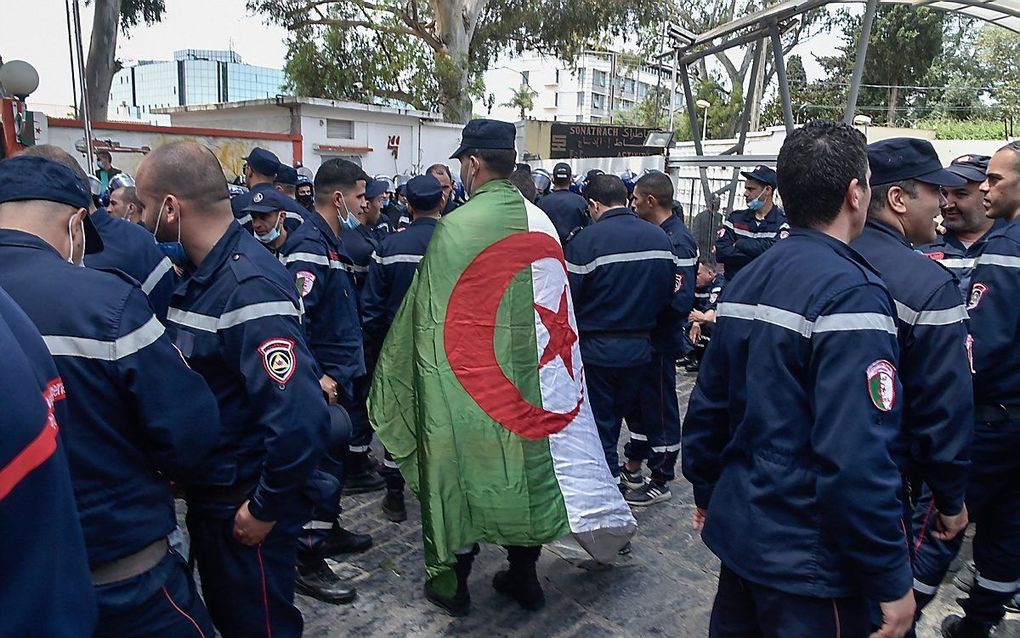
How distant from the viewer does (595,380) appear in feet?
16.0

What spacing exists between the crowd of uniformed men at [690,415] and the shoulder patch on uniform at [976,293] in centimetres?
2

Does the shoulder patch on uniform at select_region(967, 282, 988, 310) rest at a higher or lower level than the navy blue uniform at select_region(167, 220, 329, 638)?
higher

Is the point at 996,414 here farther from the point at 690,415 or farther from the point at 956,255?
the point at 690,415

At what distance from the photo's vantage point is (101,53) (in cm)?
1756

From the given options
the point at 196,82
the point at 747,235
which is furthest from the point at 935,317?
the point at 196,82

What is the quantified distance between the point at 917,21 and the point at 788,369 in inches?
1566

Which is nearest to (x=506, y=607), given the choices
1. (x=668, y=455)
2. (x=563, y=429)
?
(x=563, y=429)

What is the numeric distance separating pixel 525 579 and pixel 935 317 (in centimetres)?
231

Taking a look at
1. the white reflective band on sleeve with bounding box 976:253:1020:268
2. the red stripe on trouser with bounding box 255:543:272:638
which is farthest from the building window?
the red stripe on trouser with bounding box 255:543:272:638

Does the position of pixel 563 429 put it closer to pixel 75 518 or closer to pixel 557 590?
pixel 557 590

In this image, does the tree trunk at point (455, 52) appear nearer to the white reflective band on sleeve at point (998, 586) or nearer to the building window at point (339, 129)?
the building window at point (339, 129)

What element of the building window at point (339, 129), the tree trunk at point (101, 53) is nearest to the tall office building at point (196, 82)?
the tree trunk at point (101, 53)

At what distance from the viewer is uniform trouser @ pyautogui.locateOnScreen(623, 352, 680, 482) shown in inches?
207

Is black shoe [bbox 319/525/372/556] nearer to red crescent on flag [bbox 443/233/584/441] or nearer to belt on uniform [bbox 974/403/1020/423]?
red crescent on flag [bbox 443/233/584/441]
